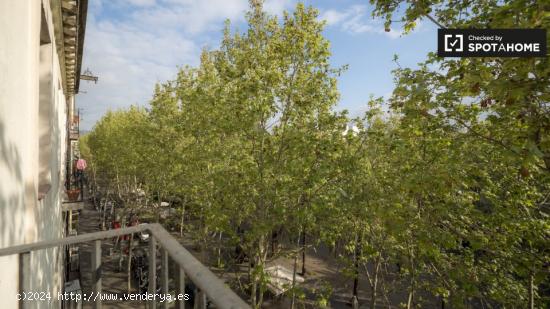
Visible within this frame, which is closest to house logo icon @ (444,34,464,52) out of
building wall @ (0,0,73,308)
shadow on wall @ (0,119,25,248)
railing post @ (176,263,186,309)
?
railing post @ (176,263,186,309)

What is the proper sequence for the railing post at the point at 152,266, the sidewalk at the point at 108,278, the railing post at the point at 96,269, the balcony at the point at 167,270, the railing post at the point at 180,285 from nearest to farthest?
1. the balcony at the point at 167,270
2. the railing post at the point at 180,285
3. the railing post at the point at 152,266
4. the railing post at the point at 96,269
5. the sidewalk at the point at 108,278

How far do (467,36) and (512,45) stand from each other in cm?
77

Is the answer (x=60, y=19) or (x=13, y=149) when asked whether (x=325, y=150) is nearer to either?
(x=60, y=19)

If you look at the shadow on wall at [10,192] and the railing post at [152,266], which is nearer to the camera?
the railing post at [152,266]

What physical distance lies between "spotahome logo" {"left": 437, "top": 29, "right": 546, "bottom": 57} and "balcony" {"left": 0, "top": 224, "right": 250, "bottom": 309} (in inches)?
178

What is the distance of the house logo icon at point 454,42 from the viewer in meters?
5.02

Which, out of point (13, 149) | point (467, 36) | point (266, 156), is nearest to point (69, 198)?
point (266, 156)

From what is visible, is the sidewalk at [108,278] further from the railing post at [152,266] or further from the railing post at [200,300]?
the railing post at [200,300]

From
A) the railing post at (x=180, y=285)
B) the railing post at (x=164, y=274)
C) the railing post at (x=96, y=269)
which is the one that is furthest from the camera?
the railing post at (x=96, y=269)

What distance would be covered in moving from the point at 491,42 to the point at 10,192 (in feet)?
19.7

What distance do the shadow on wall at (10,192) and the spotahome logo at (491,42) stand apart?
18.4 ft

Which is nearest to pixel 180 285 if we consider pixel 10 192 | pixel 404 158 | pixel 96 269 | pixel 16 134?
pixel 96 269

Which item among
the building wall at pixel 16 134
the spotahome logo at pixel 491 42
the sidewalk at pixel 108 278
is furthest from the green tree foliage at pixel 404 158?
the sidewalk at pixel 108 278

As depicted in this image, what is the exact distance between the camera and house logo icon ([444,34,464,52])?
5020mm
